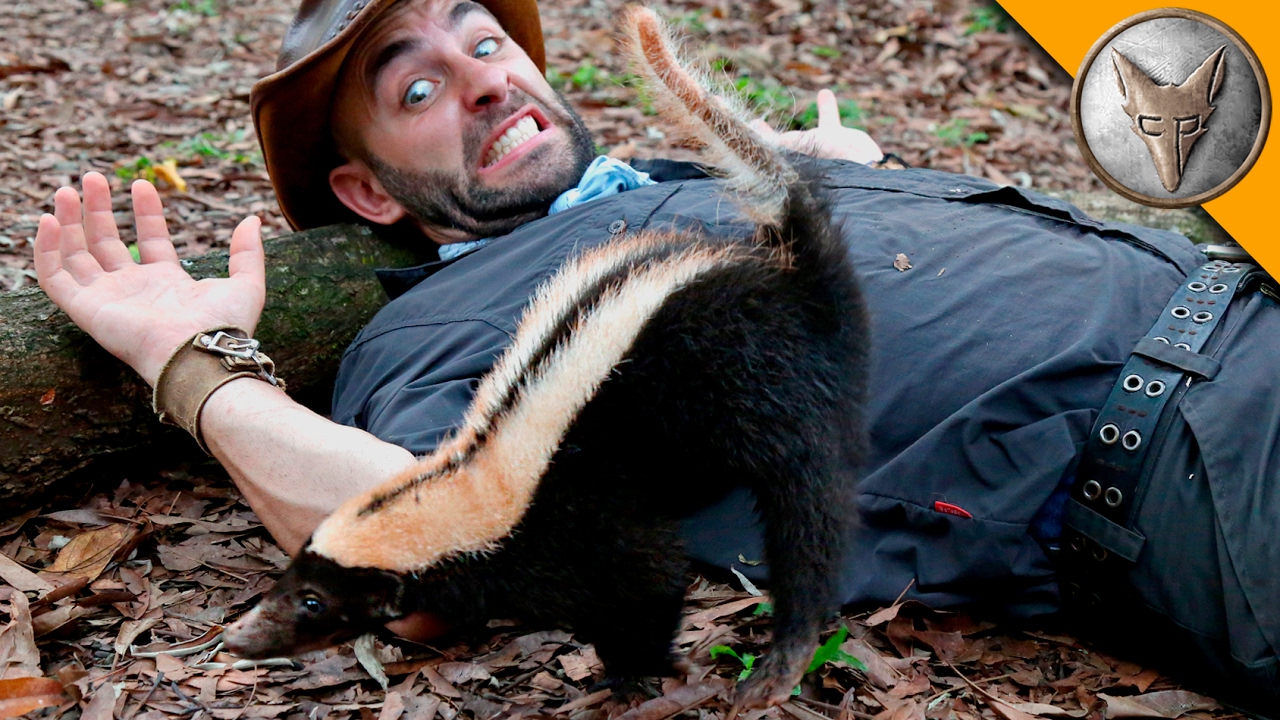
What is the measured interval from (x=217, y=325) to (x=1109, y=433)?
8.49 ft

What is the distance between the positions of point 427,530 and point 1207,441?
2.02m

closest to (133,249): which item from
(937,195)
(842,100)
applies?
(937,195)

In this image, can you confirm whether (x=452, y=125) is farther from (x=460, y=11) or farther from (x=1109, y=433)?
(x=1109, y=433)

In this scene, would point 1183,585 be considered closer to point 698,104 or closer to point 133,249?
point 698,104

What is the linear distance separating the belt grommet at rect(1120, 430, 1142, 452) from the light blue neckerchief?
1.84 m

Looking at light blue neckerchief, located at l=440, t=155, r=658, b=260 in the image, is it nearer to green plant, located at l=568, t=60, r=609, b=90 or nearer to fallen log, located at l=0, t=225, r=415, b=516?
fallen log, located at l=0, t=225, r=415, b=516

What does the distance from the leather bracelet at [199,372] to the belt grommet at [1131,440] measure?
241 cm

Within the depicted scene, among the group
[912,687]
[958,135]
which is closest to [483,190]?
[912,687]

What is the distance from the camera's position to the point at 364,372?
3.34 meters

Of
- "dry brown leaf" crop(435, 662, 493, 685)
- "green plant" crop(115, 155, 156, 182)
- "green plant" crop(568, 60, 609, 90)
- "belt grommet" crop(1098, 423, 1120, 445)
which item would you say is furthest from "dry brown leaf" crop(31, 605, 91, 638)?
"green plant" crop(568, 60, 609, 90)

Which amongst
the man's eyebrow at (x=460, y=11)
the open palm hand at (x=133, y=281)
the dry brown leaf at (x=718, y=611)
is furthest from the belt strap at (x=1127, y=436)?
the man's eyebrow at (x=460, y=11)

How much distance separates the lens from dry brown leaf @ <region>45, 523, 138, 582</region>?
3336 millimetres

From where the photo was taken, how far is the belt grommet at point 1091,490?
2.78 m

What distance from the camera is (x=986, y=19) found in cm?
897
